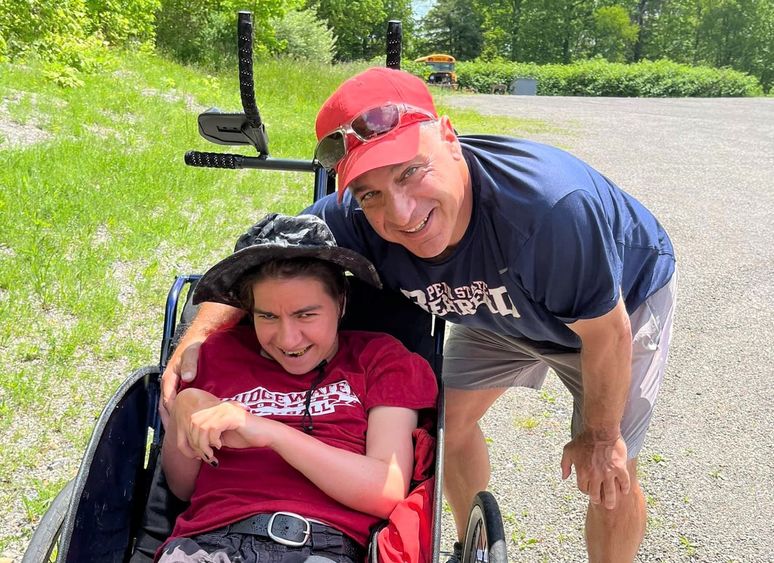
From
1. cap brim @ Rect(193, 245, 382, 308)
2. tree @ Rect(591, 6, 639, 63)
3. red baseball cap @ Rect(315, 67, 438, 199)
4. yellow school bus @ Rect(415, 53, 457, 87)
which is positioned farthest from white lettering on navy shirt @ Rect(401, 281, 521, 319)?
tree @ Rect(591, 6, 639, 63)

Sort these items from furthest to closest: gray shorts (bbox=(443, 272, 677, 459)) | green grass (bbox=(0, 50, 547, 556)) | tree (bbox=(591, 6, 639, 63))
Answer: tree (bbox=(591, 6, 639, 63))
green grass (bbox=(0, 50, 547, 556))
gray shorts (bbox=(443, 272, 677, 459))

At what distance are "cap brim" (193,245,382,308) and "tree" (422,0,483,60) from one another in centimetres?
5794

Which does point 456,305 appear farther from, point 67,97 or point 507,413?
point 67,97

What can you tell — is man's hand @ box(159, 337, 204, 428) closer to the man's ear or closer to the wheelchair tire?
the wheelchair tire

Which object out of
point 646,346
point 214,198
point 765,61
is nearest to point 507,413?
point 646,346

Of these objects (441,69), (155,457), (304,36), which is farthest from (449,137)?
(441,69)

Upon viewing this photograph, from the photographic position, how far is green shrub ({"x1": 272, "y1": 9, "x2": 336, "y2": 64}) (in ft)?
81.3

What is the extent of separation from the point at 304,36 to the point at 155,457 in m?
25.6

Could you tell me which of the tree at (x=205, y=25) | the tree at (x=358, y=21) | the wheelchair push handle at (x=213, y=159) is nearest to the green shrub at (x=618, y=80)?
the tree at (x=358, y=21)

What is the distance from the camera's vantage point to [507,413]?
3877 millimetres

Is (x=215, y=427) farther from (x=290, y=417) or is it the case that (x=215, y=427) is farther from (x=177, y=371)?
(x=177, y=371)

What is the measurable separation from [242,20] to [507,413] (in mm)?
2595

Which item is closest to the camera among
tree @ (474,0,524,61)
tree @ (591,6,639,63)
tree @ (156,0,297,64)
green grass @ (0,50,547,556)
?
green grass @ (0,50,547,556)

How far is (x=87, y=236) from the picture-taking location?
506 centimetres
